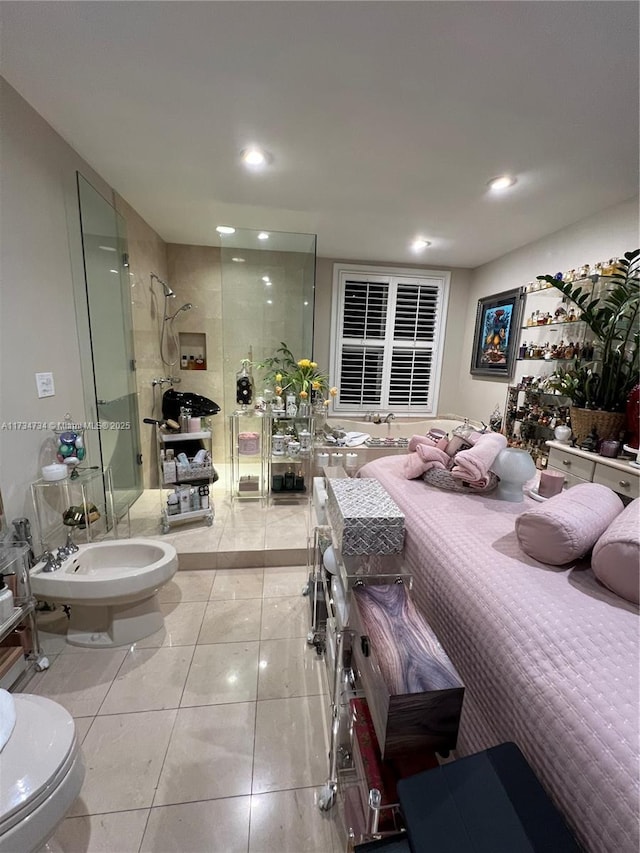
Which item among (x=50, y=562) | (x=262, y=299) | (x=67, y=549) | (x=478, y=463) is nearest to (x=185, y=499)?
(x=67, y=549)

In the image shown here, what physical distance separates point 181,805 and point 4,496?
1354mm

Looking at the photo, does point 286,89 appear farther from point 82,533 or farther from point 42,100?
point 82,533

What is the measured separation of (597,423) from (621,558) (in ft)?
4.84

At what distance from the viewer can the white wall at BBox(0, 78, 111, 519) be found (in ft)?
4.89

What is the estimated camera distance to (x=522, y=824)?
2.01 feet

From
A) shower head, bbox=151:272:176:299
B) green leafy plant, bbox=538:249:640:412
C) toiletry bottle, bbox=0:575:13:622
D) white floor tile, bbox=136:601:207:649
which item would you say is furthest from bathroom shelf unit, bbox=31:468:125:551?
green leafy plant, bbox=538:249:640:412

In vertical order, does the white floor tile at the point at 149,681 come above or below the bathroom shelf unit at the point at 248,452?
below

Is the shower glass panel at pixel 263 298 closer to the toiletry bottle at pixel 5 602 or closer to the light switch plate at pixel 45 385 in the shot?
the light switch plate at pixel 45 385

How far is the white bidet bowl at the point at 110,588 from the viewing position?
60.7 inches

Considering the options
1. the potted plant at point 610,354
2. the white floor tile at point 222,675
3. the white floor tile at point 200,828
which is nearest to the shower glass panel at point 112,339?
the white floor tile at point 222,675

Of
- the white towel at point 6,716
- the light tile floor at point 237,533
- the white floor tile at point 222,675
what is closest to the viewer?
the white towel at point 6,716

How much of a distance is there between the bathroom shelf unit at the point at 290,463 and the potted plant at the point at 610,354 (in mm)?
1983

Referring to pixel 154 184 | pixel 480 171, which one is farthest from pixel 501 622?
pixel 154 184

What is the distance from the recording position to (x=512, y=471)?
5.42 ft
